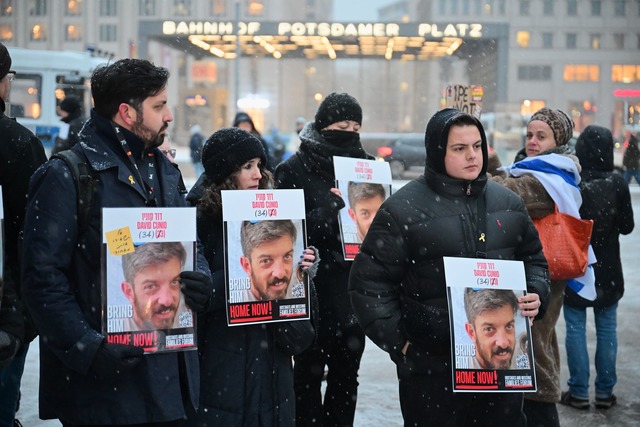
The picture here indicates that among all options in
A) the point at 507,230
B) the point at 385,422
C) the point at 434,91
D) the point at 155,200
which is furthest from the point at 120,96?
the point at 434,91

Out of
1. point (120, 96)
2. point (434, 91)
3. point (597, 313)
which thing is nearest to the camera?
point (120, 96)

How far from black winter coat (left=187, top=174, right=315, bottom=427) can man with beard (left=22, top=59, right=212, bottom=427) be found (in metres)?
0.50

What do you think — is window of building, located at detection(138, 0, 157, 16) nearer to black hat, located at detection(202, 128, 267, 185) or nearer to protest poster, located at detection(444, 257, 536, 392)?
black hat, located at detection(202, 128, 267, 185)

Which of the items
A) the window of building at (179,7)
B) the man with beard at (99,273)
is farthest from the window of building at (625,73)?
the man with beard at (99,273)

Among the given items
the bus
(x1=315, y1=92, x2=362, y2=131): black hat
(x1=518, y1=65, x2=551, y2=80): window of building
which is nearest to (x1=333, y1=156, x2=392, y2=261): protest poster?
(x1=315, y1=92, x2=362, y2=131): black hat

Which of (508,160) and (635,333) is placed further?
(508,160)

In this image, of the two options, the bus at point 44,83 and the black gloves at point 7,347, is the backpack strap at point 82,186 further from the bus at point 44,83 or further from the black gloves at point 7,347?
the bus at point 44,83

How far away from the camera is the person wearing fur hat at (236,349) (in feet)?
12.8

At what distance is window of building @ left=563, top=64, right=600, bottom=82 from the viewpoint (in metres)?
94.3

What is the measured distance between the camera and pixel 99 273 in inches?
126

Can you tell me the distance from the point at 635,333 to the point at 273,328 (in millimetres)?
6099

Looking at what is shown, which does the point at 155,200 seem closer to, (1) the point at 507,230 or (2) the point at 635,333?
(1) the point at 507,230

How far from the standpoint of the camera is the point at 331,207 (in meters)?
5.05

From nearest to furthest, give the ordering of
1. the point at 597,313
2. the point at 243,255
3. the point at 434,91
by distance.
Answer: the point at 243,255, the point at 597,313, the point at 434,91
